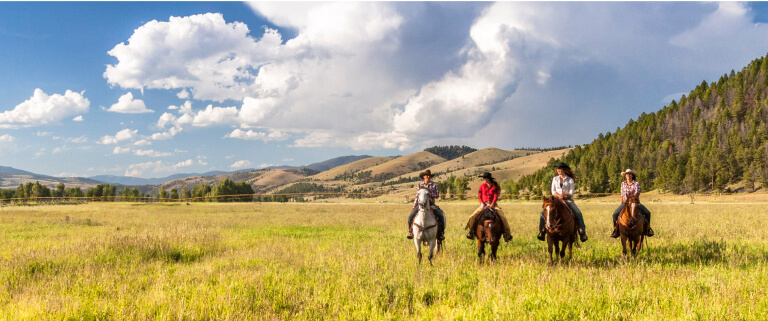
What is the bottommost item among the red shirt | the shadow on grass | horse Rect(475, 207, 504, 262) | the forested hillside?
the shadow on grass

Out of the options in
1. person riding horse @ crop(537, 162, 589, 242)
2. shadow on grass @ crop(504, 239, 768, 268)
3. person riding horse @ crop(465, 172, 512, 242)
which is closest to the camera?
shadow on grass @ crop(504, 239, 768, 268)

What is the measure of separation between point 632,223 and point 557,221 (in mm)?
2906

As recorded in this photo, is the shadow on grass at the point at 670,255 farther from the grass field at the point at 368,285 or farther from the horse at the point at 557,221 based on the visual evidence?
the horse at the point at 557,221

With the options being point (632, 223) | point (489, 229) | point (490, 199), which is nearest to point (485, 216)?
point (489, 229)

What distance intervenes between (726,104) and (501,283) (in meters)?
198

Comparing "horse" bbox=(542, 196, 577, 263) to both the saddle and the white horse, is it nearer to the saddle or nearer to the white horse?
the saddle

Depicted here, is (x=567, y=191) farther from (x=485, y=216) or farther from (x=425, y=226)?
(x=425, y=226)

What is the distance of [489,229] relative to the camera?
418 inches

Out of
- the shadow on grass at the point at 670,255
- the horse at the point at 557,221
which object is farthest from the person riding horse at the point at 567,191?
the shadow on grass at the point at 670,255

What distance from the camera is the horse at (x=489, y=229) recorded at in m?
10.6

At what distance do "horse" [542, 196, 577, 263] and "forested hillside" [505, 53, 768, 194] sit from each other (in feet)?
221

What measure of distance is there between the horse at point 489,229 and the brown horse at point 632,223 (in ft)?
13.6

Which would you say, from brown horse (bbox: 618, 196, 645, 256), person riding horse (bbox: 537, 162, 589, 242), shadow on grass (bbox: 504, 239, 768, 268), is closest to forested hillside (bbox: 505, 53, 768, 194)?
shadow on grass (bbox: 504, 239, 768, 268)

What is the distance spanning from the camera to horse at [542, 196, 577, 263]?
34.5ft
